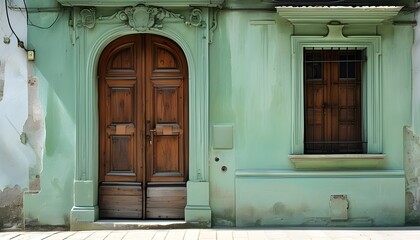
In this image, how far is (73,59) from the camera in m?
7.57

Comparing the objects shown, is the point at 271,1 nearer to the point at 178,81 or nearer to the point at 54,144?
the point at 178,81

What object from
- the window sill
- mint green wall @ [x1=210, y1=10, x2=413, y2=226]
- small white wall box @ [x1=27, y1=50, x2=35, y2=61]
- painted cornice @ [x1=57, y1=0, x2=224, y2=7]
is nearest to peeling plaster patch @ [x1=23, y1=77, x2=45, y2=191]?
small white wall box @ [x1=27, y1=50, x2=35, y2=61]

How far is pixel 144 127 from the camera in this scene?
7.71m

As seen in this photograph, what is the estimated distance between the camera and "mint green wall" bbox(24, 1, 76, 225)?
7.57 m

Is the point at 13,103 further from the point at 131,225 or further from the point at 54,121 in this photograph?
the point at 131,225

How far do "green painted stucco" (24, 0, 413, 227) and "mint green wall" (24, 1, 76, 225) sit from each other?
16 mm

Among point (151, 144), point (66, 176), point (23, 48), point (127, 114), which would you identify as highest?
point (23, 48)

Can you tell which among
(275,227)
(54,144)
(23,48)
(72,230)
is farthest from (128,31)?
(275,227)

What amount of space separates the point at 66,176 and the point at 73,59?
1.82m

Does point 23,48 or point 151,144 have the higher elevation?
point 23,48

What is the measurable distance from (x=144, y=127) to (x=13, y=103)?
80.9 inches

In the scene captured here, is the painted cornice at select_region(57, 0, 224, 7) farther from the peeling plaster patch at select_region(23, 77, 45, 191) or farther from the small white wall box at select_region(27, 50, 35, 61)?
the peeling plaster patch at select_region(23, 77, 45, 191)

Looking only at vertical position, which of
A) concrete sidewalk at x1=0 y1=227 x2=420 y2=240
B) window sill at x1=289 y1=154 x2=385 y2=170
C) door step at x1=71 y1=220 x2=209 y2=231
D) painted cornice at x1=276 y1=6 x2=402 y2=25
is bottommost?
concrete sidewalk at x1=0 y1=227 x2=420 y2=240

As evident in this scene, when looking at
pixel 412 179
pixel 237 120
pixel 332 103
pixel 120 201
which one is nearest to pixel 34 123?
pixel 120 201
